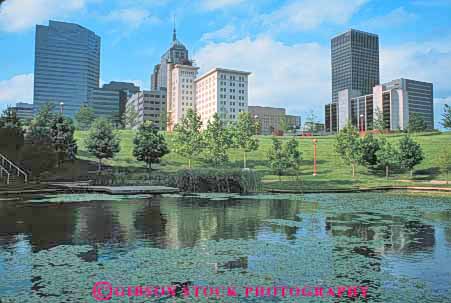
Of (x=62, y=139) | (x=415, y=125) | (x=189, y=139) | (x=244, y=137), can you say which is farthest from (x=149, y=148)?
(x=415, y=125)

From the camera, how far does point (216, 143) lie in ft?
144

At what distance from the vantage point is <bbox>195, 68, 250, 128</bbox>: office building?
12406 centimetres

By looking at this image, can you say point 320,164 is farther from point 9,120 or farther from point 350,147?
point 9,120

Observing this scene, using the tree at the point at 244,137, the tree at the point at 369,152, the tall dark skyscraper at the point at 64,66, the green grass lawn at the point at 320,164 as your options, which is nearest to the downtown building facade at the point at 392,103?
the green grass lawn at the point at 320,164

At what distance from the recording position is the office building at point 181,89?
442ft

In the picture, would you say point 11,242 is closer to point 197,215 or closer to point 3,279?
point 3,279

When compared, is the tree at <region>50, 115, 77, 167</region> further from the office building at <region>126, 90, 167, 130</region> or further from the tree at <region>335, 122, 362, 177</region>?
the office building at <region>126, 90, 167, 130</region>

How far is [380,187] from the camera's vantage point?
2788cm

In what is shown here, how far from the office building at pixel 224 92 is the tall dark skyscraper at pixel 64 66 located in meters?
67.6

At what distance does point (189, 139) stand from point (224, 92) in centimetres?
8152

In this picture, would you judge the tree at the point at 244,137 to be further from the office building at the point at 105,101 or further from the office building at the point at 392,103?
the office building at the point at 105,101

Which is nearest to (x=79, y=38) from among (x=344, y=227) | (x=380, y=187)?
(x=380, y=187)

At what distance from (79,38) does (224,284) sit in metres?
193

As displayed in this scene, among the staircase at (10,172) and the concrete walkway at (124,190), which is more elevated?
the staircase at (10,172)
